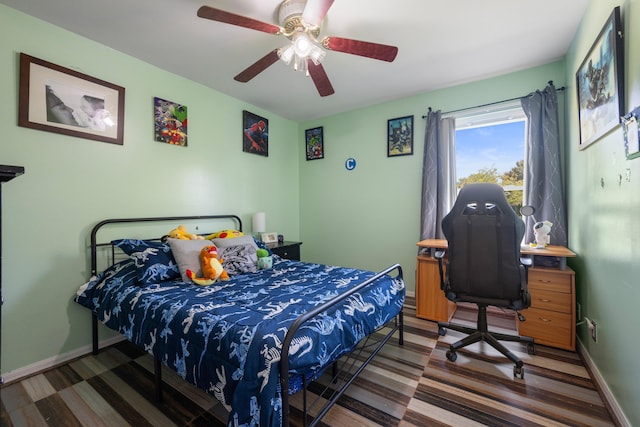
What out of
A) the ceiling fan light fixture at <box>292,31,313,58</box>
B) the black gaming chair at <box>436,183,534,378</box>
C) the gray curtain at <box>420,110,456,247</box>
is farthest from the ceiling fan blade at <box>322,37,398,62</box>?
the gray curtain at <box>420,110,456,247</box>

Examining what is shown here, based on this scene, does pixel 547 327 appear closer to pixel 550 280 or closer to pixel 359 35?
pixel 550 280

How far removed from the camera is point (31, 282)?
2.10 metres

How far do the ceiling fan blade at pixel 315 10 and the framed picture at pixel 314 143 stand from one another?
264 centimetres

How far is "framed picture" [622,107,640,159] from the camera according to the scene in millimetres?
1330

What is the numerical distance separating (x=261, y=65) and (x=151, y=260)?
1.75 m

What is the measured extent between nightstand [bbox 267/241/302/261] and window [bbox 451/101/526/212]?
88.0 inches

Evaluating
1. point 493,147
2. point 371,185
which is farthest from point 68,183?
point 493,147

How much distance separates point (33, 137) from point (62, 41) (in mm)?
815

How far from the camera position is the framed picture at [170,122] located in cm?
283

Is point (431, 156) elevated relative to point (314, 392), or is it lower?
elevated

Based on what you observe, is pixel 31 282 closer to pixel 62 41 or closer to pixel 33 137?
pixel 33 137

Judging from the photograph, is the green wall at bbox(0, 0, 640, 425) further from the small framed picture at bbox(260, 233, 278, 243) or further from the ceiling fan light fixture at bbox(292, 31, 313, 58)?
the ceiling fan light fixture at bbox(292, 31, 313, 58)

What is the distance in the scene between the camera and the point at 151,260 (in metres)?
2.25

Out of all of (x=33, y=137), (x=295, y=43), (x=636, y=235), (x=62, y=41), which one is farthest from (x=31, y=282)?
(x=636, y=235)
